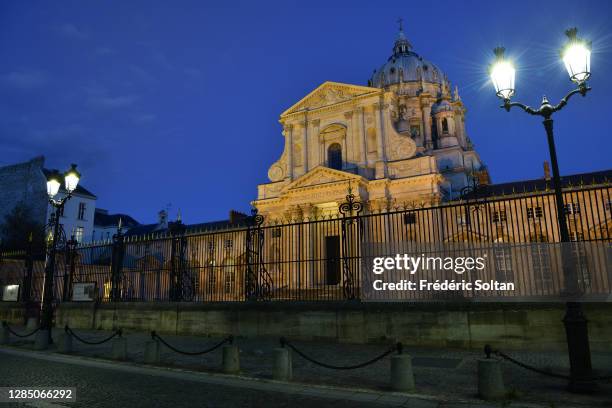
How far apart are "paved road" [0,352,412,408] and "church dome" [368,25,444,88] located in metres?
65.3

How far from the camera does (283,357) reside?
7.95m

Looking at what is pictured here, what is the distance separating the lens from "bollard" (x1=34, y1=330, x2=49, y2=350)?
494 inches

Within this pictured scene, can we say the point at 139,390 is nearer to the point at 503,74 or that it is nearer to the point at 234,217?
the point at 503,74

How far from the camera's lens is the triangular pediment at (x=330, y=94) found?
39.3 metres

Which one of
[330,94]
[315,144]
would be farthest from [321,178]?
[330,94]

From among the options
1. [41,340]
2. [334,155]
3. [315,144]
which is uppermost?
[315,144]

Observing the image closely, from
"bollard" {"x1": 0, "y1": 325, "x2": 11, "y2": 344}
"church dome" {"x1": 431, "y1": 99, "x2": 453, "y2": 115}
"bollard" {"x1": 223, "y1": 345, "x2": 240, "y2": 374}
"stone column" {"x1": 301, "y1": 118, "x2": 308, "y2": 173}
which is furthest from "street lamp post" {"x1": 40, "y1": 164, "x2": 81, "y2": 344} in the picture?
"church dome" {"x1": 431, "y1": 99, "x2": 453, "y2": 115}

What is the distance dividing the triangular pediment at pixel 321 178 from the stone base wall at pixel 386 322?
22.4 metres

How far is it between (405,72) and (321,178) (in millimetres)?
39820

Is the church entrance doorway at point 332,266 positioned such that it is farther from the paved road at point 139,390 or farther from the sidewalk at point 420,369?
the paved road at point 139,390

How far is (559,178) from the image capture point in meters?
7.29

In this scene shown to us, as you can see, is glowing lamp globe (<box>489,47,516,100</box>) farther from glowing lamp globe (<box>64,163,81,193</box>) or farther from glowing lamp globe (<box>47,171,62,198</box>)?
glowing lamp globe (<box>47,171,62,198</box>)

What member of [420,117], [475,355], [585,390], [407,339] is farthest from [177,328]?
[420,117]

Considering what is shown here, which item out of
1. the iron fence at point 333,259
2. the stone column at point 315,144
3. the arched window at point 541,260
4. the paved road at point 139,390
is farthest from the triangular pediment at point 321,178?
the paved road at point 139,390
